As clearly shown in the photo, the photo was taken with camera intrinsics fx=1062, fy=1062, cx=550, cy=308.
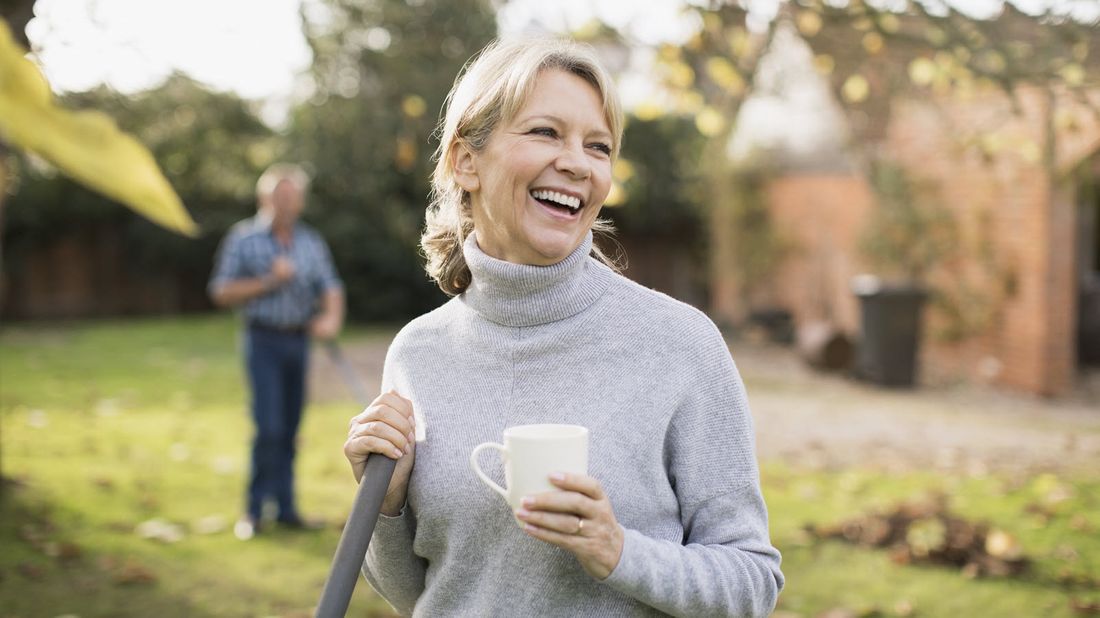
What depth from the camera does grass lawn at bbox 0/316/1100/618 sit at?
500 centimetres

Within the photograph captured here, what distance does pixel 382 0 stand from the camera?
429 inches

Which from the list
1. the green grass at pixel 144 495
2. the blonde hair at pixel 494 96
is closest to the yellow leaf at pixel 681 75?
the green grass at pixel 144 495

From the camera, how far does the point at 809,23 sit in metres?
5.37

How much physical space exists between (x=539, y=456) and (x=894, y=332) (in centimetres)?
1127

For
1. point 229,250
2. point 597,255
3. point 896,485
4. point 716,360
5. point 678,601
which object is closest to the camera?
point 678,601

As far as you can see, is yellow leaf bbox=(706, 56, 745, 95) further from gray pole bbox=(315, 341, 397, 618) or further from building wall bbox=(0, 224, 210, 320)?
building wall bbox=(0, 224, 210, 320)

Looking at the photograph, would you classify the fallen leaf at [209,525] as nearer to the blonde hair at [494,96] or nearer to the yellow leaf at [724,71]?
the yellow leaf at [724,71]

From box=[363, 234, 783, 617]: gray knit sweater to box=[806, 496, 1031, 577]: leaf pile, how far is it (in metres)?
4.08

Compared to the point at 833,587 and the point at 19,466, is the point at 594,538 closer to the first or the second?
the point at 833,587

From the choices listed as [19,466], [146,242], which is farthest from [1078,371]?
[146,242]

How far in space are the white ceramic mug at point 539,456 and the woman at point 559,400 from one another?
0.82 ft

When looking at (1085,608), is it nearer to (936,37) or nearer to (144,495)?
(936,37)

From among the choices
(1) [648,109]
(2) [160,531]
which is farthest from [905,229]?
(2) [160,531]

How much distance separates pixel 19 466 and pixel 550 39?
275 inches
